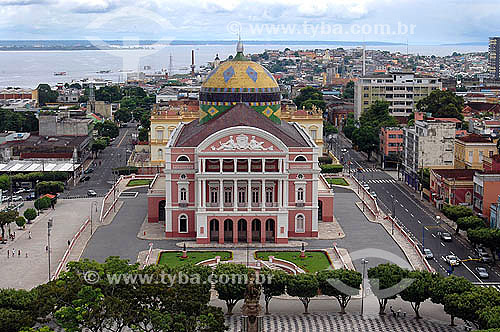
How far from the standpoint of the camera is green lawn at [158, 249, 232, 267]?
2320 inches

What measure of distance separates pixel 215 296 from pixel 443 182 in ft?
118

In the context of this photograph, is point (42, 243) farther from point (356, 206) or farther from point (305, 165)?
point (356, 206)

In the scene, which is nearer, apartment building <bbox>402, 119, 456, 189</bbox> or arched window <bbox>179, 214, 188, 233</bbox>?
arched window <bbox>179, 214, 188, 233</bbox>

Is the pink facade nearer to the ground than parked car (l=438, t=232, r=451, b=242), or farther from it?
farther from it

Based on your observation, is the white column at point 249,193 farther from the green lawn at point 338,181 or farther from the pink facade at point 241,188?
the green lawn at point 338,181

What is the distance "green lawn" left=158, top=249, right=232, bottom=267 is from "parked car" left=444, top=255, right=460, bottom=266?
58.4 ft

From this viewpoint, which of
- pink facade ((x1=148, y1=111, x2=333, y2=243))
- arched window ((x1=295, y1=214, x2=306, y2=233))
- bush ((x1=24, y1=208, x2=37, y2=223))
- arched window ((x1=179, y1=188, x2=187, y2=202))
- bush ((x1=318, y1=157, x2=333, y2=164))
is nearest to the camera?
pink facade ((x1=148, y1=111, x2=333, y2=243))

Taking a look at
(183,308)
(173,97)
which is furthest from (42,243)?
(173,97)

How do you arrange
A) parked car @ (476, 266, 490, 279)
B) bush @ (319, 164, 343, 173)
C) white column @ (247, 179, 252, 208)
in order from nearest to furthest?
1. parked car @ (476, 266, 490, 279)
2. white column @ (247, 179, 252, 208)
3. bush @ (319, 164, 343, 173)

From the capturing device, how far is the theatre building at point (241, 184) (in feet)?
206

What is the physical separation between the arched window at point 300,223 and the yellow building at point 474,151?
29.0 metres

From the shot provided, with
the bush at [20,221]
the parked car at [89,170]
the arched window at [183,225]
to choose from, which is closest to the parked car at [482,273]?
the arched window at [183,225]

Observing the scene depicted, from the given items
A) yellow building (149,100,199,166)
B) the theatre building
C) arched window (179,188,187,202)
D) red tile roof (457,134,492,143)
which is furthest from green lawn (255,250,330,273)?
yellow building (149,100,199,166)

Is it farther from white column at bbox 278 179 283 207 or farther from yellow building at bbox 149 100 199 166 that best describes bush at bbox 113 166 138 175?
white column at bbox 278 179 283 207
